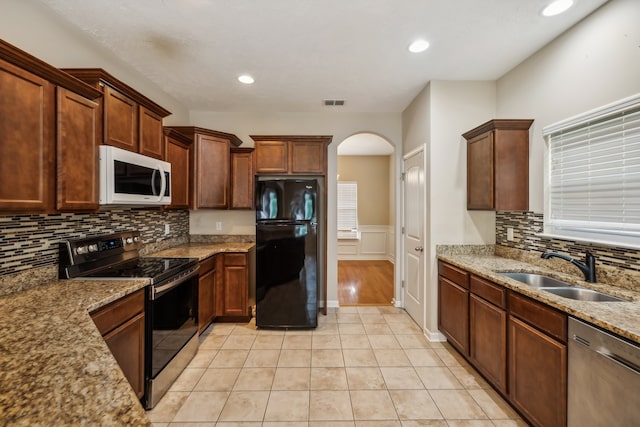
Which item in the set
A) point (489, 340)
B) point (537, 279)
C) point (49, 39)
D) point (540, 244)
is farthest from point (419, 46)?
point (49, 39)

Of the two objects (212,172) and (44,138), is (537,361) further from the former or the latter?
(212,172)

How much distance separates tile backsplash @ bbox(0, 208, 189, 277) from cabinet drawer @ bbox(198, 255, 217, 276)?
2.28ft

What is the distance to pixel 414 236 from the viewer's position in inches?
135

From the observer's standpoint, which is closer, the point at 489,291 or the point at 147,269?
the point at 489,291

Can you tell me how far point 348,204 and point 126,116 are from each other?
5.53 m

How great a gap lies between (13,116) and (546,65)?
3599 millimetres

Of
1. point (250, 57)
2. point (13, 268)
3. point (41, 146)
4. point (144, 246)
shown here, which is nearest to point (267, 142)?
point (250, 57)

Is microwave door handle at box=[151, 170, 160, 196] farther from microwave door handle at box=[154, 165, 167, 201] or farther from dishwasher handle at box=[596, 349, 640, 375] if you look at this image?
dishwasher handle at box=[596, 349, 640, 375]

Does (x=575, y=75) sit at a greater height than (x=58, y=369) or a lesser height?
greater

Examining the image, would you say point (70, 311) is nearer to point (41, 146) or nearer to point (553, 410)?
point (41, 146)

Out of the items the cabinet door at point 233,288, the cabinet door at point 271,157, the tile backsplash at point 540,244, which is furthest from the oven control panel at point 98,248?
the tile backsplash at point 540,244

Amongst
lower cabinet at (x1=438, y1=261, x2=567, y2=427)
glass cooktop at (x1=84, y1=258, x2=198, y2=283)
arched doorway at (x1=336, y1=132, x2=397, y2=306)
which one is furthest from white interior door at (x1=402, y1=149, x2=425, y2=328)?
arched doorway at (x1=336, y1=132, x2=397, y2=306)

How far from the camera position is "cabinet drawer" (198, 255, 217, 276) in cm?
298

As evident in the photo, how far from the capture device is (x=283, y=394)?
6.97ft
